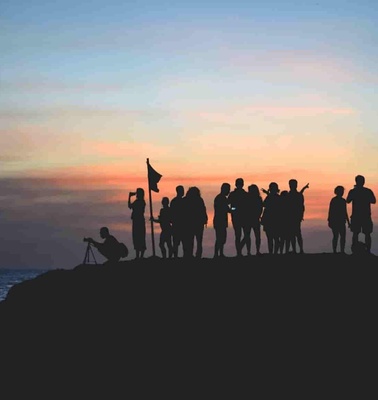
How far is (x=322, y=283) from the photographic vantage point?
29047mm

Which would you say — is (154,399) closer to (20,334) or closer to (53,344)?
(53,344)

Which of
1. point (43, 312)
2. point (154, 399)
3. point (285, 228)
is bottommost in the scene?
point (154, 399)

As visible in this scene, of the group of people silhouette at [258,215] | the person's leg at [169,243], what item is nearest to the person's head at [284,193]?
the group of people silhouette at [258,215]

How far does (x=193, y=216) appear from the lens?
3067cm

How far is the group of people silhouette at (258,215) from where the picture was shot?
A: 30578 millimetres

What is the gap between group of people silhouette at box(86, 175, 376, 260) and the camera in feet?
100

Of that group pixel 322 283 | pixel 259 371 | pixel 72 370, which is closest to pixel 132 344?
pixel 72 370

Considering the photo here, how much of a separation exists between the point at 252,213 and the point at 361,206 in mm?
3650

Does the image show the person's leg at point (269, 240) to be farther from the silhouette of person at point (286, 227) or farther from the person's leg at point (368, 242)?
the person's leg at point (368, 242)

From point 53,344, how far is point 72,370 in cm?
210

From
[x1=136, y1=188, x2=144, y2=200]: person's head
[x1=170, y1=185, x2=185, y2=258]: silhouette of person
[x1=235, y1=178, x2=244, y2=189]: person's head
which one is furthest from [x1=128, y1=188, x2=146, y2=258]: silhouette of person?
[x1=235, y1=178, x2=244, y2=189]: person's head

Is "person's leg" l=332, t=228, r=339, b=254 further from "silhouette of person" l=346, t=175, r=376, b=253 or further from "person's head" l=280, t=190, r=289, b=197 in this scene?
"person's head" l=280, t=190, r=289, b=197

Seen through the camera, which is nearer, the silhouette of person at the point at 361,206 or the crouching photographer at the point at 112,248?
the silhouette of person at the point at 361,206

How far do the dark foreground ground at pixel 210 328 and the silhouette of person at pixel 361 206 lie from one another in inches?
48.0
